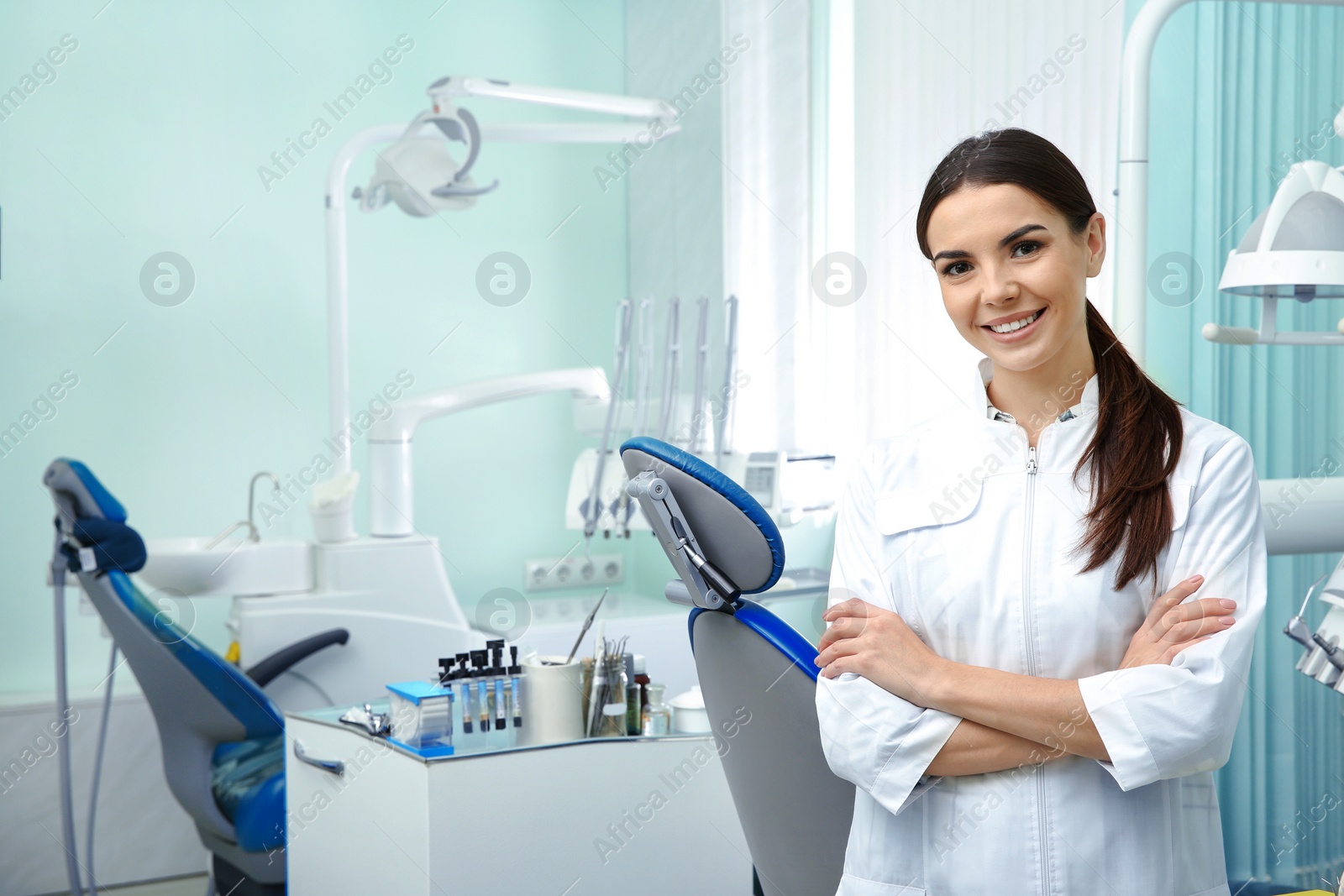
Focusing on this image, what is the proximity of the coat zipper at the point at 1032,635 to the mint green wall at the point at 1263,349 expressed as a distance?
1469mm

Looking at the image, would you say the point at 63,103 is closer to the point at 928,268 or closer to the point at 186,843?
the point at 186,843

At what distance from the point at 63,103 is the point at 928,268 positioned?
2.61 metres

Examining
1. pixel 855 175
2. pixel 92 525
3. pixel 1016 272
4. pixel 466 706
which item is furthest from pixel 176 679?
pixel 855 175

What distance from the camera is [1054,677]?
3.84ft

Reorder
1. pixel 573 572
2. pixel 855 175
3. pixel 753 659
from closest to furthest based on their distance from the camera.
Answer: pixel 753 659, pixel 855 175, pixel 573 572

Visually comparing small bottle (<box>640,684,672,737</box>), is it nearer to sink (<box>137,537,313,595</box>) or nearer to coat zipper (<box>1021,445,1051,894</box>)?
coat zipper (<box>1021,445,1051,894</box>)

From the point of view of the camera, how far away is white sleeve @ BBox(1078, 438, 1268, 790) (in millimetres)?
1071

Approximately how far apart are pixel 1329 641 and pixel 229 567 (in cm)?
241

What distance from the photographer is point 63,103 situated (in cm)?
332

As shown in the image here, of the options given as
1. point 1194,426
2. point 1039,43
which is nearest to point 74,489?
point 1194,426

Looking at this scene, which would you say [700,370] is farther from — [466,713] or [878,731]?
[878,731]

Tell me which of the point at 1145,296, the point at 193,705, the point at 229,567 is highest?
the point at 1145,296

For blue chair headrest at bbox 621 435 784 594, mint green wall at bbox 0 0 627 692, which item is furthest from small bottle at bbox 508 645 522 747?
mint green wall at bbox 0 0 627 692

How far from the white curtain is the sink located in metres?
1.47
